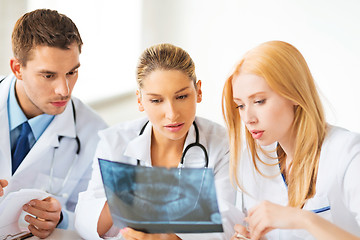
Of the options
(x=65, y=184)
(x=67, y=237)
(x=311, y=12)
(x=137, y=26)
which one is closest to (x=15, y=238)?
(x=67, y=237)

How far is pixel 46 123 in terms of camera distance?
4.67 ft

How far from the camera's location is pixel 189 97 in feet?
3.66

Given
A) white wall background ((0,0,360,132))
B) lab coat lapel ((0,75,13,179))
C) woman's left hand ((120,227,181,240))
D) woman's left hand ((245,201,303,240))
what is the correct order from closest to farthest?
woman's left hand ((245,201,303,240)) < woman's left hand ((120,227,181,240)) < white wall background ((0,0,360,132)) < lab coat lapel ((0,75,13,179))

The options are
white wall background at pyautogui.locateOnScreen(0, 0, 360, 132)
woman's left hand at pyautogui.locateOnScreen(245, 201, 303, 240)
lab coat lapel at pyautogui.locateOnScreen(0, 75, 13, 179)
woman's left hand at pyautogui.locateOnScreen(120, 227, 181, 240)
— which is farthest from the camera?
lab coat lapel at pyautogui.locateOnScreen(0, 75, 13, 179)

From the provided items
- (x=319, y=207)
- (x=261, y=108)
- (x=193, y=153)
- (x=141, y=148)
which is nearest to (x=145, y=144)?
(x=141, y=148)

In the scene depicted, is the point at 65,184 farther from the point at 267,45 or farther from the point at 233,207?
the point at 267,45

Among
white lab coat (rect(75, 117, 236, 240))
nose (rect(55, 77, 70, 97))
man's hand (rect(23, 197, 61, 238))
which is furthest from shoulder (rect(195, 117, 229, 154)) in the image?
man's hand (rect(23, 197, 61, 238))

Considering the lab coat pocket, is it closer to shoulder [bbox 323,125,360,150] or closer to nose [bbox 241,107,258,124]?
shoulder [bbox 323,125,360,150]

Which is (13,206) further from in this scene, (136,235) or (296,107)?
(296,107)

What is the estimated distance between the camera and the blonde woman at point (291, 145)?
98 cm

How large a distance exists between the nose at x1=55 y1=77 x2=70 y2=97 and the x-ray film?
0.29 meters

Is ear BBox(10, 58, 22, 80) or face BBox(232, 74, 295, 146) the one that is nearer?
face BBox(232, 74, 295, 146)

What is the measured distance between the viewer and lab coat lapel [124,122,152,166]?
1.22 meters

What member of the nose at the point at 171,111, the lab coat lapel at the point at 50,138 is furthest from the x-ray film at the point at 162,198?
the lab coat lapel at the point at 50,138
